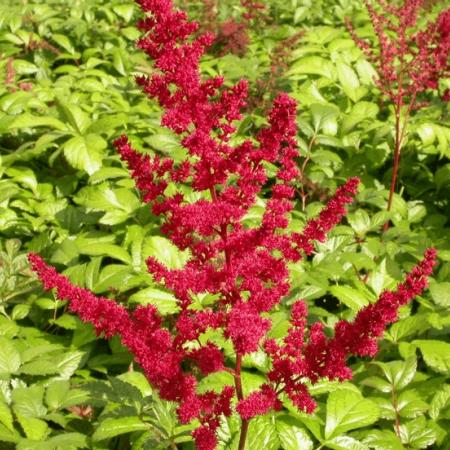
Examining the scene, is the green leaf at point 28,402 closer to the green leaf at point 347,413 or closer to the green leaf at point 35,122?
the green leaf at point 347,413

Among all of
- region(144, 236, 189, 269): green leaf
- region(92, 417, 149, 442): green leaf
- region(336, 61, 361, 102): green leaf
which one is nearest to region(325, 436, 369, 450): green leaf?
region(92, 417, 149, 442): green leaf

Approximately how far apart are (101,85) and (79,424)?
13.0ft

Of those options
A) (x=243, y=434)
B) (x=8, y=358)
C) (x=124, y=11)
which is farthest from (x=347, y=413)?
(x=124, y=11)

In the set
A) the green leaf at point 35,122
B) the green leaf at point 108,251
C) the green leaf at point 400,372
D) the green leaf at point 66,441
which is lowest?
the green leaf at point 400,372

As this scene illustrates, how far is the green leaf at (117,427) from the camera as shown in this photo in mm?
2691

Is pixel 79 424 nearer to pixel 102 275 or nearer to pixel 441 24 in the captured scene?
pixel 102 275

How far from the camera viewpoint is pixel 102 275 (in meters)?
3.67

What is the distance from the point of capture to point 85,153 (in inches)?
185

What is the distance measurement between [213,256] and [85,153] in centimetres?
264

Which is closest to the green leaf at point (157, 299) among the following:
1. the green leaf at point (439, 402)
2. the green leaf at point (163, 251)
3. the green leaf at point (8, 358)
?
the green leaf at point (163, 251)

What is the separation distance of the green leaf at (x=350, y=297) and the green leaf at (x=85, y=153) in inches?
83.9

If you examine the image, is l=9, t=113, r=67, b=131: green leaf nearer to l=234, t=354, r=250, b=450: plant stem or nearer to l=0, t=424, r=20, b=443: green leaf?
l=0, t=424, r=20, b=443: green leaf

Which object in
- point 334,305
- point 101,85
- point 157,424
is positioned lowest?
point 334,305

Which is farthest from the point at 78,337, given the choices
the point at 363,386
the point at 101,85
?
the point at 101,85
